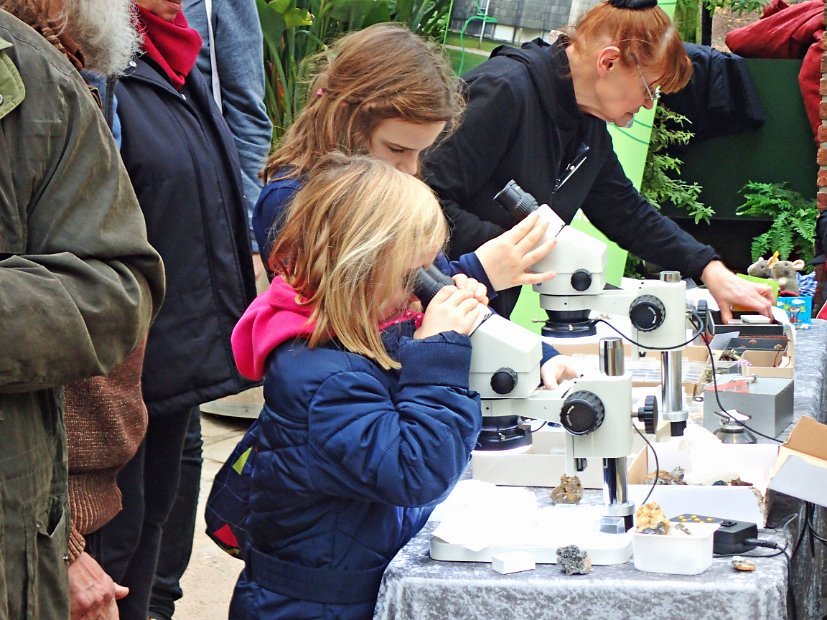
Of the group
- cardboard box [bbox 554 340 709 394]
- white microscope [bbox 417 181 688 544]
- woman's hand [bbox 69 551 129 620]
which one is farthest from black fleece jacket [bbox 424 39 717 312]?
woman's hand [bbox 69 551 129 620]

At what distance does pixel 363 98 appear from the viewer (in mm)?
2375

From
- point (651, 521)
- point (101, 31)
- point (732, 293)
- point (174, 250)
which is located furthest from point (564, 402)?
point (732, 293)

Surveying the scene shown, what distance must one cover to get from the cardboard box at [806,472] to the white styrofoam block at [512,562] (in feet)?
1.65

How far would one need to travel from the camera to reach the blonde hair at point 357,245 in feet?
6.05

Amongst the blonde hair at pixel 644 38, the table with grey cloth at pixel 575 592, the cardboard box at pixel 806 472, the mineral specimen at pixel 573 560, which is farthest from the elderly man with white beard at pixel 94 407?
the blonde hair at pixel 644 38

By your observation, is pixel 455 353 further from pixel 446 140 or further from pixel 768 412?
pixel 446 140

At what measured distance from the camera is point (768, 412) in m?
2.48

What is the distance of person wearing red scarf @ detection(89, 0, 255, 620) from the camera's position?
244cm

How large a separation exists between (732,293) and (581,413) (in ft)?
5.84

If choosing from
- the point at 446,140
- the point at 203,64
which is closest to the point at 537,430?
the point at 446,140

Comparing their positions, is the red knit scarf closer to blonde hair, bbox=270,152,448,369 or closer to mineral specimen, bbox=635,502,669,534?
blonde hair, bbox=270,152,448,369

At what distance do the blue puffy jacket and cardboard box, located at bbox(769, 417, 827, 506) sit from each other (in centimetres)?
58

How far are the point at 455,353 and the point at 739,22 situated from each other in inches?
440

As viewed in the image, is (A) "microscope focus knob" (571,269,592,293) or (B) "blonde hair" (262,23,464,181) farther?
(B) "blonde hair" (262,23,464,181)
